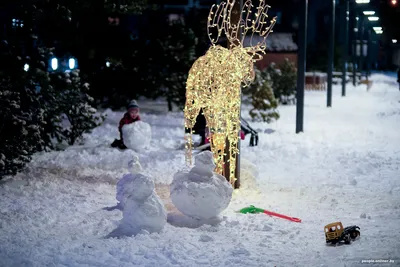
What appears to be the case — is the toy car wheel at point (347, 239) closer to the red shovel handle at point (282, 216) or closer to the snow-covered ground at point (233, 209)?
the snow-covered ground at point (233, 209)

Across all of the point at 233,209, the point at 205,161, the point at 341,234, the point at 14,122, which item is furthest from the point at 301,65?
the point at 341,234

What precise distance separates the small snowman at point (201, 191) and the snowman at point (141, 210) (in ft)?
1.61

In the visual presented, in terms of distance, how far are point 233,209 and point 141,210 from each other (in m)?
1.81

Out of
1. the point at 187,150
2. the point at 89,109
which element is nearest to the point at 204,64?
the point at 187,150

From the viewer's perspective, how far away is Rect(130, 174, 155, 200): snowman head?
22.0 ft

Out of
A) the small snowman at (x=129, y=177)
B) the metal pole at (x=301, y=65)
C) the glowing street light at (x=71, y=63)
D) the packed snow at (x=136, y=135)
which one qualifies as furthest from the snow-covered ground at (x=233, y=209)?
the glowing street light at (x=71, y=63)

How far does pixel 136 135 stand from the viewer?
12.9m

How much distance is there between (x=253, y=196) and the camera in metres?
8.89

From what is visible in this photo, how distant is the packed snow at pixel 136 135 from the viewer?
12.9 metres

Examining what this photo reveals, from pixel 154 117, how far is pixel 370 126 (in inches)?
292

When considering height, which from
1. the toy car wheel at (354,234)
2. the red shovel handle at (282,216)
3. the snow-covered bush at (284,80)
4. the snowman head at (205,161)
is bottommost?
the snow-covered bush at (284,80)

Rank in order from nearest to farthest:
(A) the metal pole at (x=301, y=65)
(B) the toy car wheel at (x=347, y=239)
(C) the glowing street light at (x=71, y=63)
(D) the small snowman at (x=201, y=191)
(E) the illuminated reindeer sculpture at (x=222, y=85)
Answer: (B) the toy car wheel at (x=347, y=239) → (D) the small snowman at (x=201, y=191) → (E) the illuminated reindeer sculpture at (x=222, y=85) → (A) the metal pole at (x=301, y=65) → (C) the glowing street light at (x=71, y=63)

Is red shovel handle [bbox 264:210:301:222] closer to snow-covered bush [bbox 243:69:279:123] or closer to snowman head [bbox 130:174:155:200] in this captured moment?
snowman head [bbox 130:174:155:200]

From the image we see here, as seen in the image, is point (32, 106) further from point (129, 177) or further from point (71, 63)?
point (71, 63)
